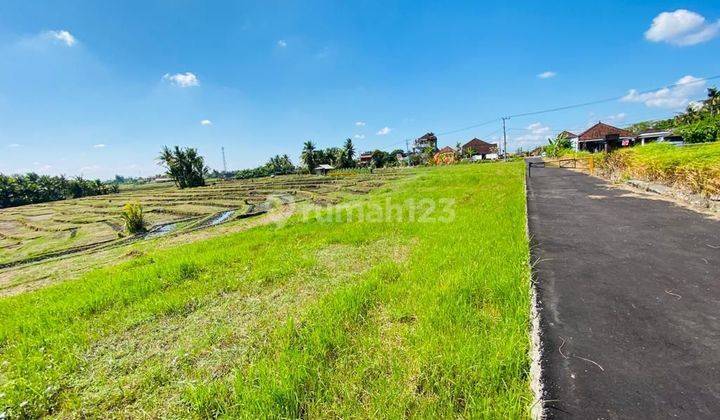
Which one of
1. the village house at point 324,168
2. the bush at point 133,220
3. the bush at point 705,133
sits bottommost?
the bush at point 133,220

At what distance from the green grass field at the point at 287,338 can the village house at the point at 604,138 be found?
4451 cm

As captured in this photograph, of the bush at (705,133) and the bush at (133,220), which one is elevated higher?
the bush at (705,133)

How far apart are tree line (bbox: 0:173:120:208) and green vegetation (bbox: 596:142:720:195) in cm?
7499

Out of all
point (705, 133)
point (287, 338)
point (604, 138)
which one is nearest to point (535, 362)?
point (287, 338)

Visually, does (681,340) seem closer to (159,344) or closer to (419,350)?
(419,350)

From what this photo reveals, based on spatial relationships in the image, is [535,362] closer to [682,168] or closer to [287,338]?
[287,338]

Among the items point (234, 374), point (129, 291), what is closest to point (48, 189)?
point (129, 291)

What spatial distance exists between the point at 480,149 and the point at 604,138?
107 feet

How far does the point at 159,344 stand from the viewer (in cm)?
357

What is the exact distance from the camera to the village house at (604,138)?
127 ft

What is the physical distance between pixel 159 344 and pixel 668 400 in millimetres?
4811

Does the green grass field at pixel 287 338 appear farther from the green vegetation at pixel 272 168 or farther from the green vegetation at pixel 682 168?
the green vegetation at pixel 272 168

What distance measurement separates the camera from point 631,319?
305 centimetres

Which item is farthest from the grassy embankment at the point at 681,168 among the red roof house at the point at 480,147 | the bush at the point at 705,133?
the red roof house at the point at 480,147
